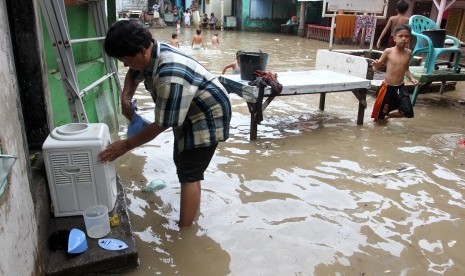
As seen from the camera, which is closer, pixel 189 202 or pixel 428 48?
pixel 189 202

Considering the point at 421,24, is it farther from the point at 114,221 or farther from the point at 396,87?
the point at 114,221

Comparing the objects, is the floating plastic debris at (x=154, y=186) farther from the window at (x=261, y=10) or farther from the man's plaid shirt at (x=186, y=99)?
the window at (x=261, y=10)

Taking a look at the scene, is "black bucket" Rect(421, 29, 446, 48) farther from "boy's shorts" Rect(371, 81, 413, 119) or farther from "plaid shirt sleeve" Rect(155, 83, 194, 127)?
"plaid shirt sleeve" Rect(155, 83, 194, 127)

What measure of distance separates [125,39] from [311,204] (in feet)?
7.12

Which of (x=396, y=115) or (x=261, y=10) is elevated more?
(x=261, y=10)

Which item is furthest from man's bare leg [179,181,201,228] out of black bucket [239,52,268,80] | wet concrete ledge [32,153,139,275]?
black bucket [239,52,268,80]

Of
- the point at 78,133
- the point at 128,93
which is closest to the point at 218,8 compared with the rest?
the point at 128,93

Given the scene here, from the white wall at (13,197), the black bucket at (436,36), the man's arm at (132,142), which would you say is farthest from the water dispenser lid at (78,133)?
the black bucket at (436,36)

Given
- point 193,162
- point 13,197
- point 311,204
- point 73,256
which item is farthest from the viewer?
point 311,204

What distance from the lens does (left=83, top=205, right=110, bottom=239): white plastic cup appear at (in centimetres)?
245

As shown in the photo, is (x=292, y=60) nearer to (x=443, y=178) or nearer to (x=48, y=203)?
(x=443, y=178)

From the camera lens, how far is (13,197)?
5.89 ft

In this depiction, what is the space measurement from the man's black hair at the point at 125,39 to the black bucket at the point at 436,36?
6.38m

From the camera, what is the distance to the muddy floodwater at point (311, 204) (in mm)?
2674
